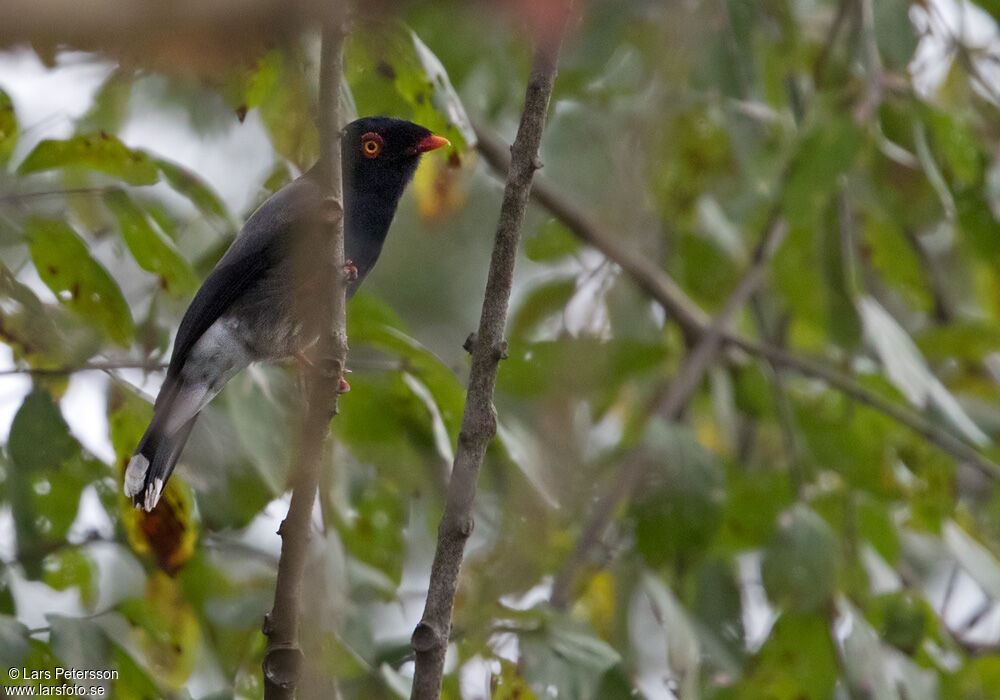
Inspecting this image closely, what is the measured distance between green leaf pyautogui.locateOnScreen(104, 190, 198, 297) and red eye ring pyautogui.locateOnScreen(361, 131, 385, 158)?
1298 millimetres

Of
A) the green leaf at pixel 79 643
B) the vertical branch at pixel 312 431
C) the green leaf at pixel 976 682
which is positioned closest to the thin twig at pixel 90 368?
the green leaf at pixel 79 643

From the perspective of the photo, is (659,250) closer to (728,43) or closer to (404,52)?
(728,43)

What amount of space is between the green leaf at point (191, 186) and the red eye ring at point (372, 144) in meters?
0.95

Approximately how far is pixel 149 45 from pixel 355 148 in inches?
143

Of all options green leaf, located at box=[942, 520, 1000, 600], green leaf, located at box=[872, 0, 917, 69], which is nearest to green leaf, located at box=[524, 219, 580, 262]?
green leaf, located at box=[872, 0, 917, 69]

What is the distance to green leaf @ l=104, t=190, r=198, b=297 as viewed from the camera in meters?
3.22

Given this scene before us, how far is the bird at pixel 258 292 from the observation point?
331 cm

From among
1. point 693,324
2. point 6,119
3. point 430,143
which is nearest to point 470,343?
point 6,119

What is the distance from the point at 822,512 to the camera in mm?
4406

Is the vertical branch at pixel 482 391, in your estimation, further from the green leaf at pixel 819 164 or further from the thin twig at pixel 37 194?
the green leaf at pixel 819 164

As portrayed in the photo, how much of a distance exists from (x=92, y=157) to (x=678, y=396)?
256 cm

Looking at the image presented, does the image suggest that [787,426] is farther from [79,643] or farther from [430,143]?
[79,643]

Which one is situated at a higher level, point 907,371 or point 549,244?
point 549,244

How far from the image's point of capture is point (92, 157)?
10.5 ft
